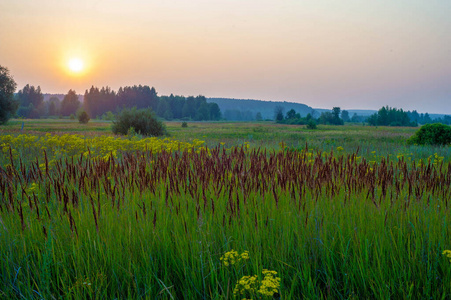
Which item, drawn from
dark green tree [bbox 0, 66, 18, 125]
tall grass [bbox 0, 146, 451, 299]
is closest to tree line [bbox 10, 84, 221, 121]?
dark green tree [bbox 0, 66, 18, 125]

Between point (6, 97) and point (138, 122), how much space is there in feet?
93.0

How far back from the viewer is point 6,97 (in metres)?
42.2

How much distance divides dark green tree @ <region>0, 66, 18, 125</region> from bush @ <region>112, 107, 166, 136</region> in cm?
2599

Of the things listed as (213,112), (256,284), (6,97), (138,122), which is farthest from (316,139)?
(213,112)

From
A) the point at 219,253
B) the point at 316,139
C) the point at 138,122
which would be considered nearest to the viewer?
the point at 219,253

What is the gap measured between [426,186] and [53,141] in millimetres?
8901

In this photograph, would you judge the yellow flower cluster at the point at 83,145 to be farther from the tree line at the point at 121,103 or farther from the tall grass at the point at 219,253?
the tree line at the point at 121,103

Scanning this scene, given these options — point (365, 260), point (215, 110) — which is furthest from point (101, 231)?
point (215, 110)

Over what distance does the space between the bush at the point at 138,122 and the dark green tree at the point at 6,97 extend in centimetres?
2599

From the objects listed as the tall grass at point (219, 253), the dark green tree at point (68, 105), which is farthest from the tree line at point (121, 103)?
the tall grass at point (219, 253)

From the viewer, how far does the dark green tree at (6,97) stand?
138 feet

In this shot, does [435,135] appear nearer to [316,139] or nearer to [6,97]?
[316,139]

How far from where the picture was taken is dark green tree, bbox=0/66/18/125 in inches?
1651

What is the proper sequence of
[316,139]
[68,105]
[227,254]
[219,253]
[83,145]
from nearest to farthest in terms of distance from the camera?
[227,254] → [219,253] → [83,145] → [316,139] → [68,105]
